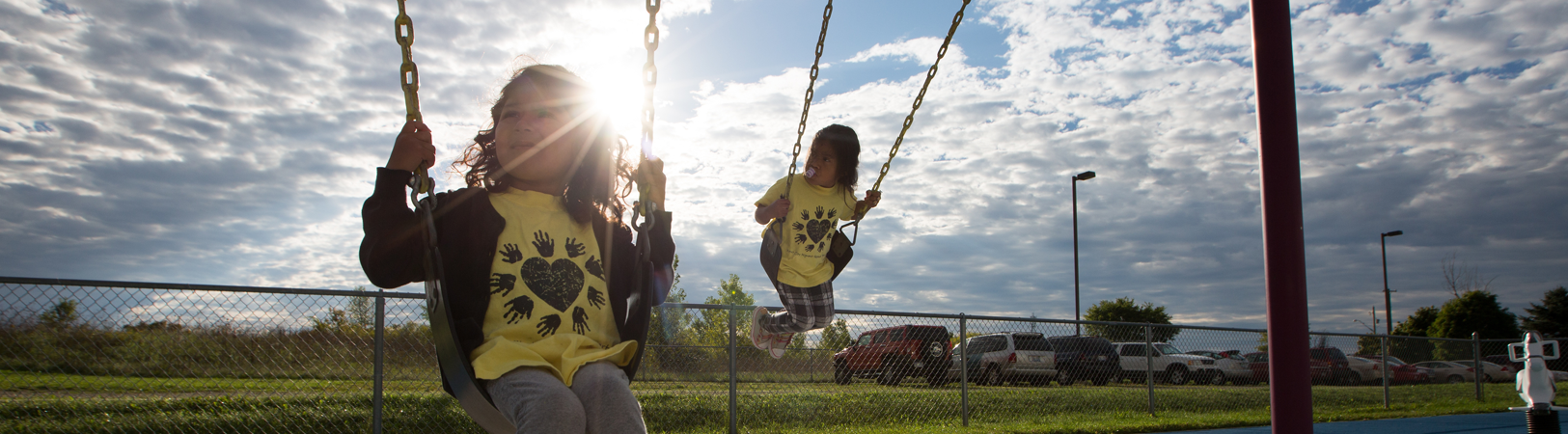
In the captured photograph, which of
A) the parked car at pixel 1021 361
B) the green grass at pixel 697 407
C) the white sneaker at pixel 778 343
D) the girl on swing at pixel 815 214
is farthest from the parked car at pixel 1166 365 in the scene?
the girl on swing at pixel 815 214

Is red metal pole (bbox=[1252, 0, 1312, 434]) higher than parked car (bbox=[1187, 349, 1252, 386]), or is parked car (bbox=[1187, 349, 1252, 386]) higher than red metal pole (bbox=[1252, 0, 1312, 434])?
red metal pole (bbox=[1252, 0, 1312, 434])

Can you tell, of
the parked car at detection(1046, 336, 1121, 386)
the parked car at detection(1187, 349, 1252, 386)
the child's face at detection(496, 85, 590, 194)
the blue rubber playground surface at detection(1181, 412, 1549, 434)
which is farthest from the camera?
the parked car at detection(1187, 349, 1252, 386)

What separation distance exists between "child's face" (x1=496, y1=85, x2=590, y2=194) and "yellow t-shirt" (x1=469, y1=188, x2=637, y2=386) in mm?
Answer: 61

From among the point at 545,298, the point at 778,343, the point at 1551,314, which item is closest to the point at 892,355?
the point at 778,343

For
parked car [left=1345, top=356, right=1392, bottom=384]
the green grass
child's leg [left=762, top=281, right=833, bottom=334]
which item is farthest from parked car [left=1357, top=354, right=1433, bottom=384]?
child's leg [left=762, top=281, right=833, bottom=334]

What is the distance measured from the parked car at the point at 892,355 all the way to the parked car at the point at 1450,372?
17.2 meters

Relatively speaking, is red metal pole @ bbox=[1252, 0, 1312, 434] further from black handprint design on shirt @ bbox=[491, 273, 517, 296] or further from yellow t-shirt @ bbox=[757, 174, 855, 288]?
black handprint design on shirt @ bbox=[491, 273, 517, 296]

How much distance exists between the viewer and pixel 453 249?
200 cm

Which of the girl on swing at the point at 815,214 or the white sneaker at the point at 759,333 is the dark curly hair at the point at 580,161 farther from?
the white sneaker at the point at 759,333

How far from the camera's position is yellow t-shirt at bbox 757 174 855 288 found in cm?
420

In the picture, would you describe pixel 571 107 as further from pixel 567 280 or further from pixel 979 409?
pixel 979 409

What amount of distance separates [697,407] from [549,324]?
5024 millimetres

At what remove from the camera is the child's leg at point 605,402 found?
1.81 metres

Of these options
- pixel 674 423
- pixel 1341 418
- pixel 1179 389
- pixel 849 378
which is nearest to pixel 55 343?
pixel 674 423
